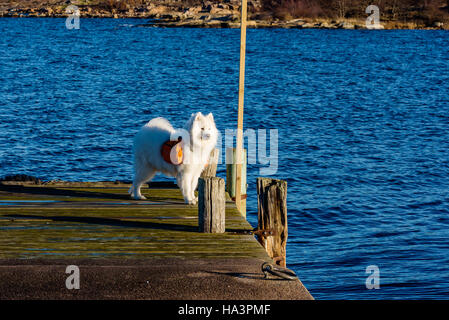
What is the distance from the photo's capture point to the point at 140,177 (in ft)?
37.8

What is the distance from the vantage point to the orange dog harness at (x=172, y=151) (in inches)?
420

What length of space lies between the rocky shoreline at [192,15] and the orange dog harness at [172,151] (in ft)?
281

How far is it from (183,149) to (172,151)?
0.20 meters

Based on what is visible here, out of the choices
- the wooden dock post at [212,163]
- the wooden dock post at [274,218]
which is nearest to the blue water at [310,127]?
the wooden dock post at [274,218]

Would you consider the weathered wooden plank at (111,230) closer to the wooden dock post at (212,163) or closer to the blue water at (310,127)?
the wooden dock post at (212,163)

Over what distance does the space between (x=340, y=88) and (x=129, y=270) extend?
117ft

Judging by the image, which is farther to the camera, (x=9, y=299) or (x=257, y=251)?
(x=257, y=251)

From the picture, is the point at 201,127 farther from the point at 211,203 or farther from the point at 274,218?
the point at 274,218

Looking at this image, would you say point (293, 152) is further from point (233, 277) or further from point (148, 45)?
point (148, 45)

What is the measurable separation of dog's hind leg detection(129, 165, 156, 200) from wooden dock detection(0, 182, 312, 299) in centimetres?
22

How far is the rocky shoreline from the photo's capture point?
98375 mm

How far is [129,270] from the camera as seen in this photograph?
316 inches

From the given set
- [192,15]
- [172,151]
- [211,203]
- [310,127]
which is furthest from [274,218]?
[192,15]
